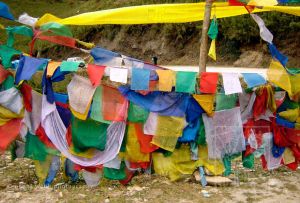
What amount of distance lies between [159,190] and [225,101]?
4.74 ft

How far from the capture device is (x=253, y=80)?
19.0ft

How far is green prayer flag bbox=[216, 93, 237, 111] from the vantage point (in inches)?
228

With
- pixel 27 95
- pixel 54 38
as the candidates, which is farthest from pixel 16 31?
pixel 27 95

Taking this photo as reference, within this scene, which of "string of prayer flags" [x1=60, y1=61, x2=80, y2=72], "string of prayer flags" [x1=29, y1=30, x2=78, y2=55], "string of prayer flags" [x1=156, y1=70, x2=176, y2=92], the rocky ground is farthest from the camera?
"string of prayer flags" [x1=29, y1=30, x2=78, y2=55]

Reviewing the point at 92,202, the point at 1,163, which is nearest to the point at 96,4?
the point at 1,163

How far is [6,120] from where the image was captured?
5.64 m

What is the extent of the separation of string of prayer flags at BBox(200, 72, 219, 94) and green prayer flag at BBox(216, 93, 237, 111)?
20 centimetres

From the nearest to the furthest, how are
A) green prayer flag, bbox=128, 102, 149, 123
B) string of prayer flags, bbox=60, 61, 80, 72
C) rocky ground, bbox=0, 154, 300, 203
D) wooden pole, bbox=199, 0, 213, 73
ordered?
rocky ground, bbox=0, 154, 300, 203 → string of prayer flags, bbox=60, 61, 80, 72 → green prayer flag, bbox=128, 102, 149, 123 → wooden pole, bbox=199, 0, 213, 73

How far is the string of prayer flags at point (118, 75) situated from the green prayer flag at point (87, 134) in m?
0.63

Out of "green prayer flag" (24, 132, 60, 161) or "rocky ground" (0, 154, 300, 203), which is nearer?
"rocky ground" (0, 154, 300, 203)

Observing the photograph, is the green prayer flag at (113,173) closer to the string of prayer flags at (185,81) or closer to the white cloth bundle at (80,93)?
the white cloth bundle at (80,93)

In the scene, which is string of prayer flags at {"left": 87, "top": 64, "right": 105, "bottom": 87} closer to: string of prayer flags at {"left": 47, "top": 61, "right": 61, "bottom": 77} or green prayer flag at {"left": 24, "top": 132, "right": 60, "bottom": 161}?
string of prayer flags at {"left": 47, "top": 61, "right": 61, "bottom": 77}

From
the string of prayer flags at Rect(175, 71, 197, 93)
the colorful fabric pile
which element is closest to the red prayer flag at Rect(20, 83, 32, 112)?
the colorful fabric pile

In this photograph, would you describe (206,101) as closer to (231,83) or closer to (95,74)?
(231,83)
